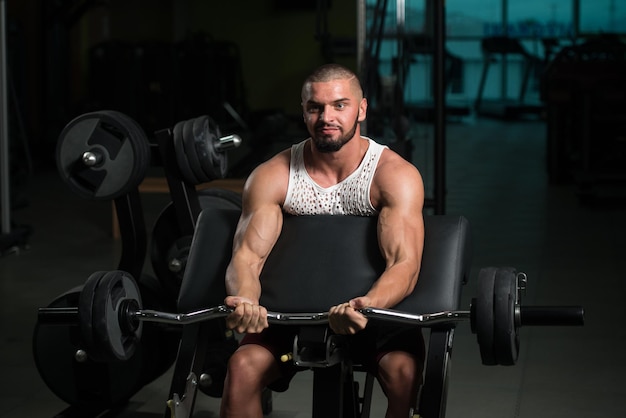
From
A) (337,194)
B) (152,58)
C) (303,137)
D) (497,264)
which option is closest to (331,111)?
(337,194)

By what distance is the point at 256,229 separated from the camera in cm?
234

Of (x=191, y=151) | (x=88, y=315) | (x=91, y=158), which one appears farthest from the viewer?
(x=191, y=151)

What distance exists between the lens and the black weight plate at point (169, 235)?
308 centimetres

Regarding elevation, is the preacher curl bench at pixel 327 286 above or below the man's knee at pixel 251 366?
above

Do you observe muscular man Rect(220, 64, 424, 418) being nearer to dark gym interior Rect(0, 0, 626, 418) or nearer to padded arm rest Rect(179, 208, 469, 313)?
padded arm rest Rect(179, 208, 469, 313)

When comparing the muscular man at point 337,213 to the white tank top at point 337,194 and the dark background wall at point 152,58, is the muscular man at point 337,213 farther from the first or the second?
the dark background wall at point 152,58

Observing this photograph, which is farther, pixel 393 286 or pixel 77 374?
pixel 77 374

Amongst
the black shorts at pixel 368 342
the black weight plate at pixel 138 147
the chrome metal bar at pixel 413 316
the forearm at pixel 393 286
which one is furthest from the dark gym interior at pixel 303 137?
the chrome metal bar at pixel 413 316

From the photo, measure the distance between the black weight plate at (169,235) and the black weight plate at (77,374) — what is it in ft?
0.93

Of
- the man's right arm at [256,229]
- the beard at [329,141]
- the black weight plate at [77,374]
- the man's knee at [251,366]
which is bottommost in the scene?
the black weight plate at [77,374]

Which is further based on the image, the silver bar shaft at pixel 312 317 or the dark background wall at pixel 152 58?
the dark background wall at pixel 152 58

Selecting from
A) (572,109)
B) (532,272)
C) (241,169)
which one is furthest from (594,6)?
(532,272)

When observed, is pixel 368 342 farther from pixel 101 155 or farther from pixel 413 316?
pixel 101 155

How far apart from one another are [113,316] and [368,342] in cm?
53
